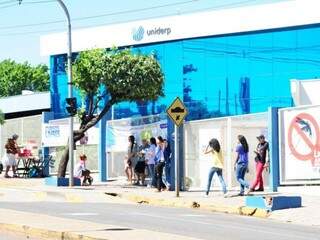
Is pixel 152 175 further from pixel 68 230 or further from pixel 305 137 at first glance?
pixel 68 230

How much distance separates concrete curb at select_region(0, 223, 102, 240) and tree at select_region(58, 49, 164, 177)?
14506 mm

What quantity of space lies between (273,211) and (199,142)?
7.06 m

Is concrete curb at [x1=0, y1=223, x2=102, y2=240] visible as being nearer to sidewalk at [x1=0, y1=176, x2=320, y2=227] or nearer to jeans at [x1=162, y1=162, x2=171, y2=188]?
sidewalk at [x1=0, y1=176, x2=320, y2=227]

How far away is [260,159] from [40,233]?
35.0 ft

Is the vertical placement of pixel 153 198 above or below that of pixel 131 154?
below

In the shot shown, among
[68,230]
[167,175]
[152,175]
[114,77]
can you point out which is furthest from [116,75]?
[68,230]

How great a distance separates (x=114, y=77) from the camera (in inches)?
1080

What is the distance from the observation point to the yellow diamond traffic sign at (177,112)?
70.7 feet

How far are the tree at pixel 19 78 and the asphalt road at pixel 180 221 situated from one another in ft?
271

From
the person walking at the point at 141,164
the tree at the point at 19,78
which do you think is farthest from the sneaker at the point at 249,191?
the tree at the point at 19,78

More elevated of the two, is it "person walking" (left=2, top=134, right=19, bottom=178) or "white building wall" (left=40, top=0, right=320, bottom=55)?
"white building wall" (left=40, top=0, right=320, bottom=55)

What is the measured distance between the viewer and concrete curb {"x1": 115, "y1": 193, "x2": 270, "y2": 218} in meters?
18.0

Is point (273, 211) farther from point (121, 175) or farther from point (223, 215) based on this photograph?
point (121, 175)

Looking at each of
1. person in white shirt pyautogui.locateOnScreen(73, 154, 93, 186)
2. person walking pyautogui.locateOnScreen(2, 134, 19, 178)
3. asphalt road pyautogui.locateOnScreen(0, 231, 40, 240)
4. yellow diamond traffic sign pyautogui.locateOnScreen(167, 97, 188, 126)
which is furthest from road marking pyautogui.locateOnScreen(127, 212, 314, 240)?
person walking pyautogui.locateOnScreen(2, 134, 19, 178)
